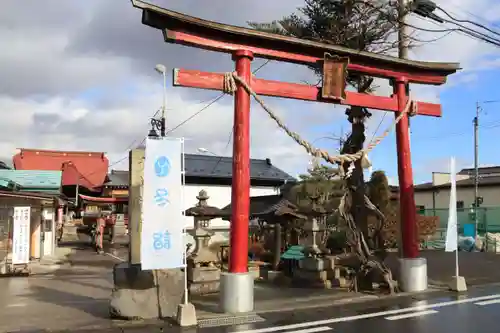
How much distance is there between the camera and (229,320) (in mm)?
9164

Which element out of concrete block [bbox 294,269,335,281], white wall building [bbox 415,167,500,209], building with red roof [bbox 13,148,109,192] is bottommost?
concrete block [bbox 294,269,335,281]

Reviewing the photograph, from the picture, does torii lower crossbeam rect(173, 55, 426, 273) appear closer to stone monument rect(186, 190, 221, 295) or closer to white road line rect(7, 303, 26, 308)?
stone monument rect(186, 190, 221, 295)

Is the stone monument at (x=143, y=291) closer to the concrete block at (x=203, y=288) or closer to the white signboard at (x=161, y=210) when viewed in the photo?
the white signboard at (x=161, y=210)

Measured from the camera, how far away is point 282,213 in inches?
713

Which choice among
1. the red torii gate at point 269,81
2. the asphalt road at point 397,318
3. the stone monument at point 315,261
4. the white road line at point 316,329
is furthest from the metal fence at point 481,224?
the white road line at point 316,329

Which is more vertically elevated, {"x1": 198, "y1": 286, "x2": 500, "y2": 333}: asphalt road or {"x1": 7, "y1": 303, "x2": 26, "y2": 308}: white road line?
{"x1": 198, "y1": 286, "x2": 500, "y2": 333}: asphalt road

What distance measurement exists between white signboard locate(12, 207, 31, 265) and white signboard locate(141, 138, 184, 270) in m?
10.3

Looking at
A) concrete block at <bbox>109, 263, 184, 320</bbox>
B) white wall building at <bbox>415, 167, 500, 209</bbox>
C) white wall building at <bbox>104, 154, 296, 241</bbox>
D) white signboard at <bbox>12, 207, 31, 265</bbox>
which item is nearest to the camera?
concrete block at <bbox>109, 263, 184, 320</bbox>

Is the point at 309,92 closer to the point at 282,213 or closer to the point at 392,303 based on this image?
the point at 392,303

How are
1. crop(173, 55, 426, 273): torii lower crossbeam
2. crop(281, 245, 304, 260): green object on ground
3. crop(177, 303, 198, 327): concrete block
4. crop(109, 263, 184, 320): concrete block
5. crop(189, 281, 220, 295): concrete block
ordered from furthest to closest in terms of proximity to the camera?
crop(281, 245, 304, 260): green object on ground, crop(189, 281, 220, 295): concrete block, crop(173, 55, 426, 273): torii lower crossbeam, crop(109, 263, 184, 320): concrete block, crop(177, 303, 198, 327): concrete block

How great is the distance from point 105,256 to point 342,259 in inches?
635

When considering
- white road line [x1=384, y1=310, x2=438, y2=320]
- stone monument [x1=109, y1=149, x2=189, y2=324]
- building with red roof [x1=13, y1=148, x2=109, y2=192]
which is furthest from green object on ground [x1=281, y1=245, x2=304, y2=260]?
building with red roof [x1=13, y1=148, x2=109, y2=192]

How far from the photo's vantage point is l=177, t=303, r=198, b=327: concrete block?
8719 mm

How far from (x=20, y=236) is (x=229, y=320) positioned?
11070 millimetres
